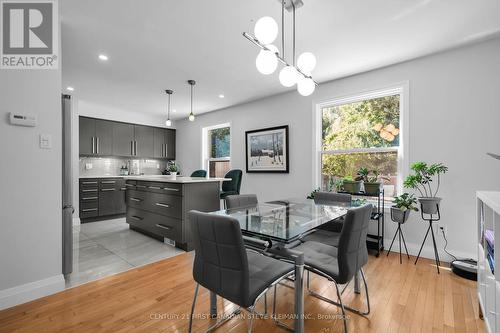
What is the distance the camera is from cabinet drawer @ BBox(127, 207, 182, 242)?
10.2 feet

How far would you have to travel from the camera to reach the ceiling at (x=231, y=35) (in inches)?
78.7

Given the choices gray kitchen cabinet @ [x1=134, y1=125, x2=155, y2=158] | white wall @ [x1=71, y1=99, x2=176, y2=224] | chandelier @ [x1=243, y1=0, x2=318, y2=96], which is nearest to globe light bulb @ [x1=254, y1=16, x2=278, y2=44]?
chandelier @ [x1=243, y1=0, x2=318, y2=96]

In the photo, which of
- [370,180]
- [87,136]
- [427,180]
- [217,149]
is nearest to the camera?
[427,180]

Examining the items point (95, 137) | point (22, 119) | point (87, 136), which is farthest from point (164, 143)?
point (22, 119)

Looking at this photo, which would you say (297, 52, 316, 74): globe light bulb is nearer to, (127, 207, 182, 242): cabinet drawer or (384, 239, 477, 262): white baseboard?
(127, 207, 182, 242): cabinet drawer

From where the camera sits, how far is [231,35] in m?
2.43

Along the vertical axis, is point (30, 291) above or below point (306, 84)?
below

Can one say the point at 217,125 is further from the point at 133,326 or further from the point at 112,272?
the point at 133,326

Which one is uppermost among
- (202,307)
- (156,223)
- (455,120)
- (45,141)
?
(455,120)

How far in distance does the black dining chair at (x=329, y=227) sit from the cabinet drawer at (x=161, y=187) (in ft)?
5.76

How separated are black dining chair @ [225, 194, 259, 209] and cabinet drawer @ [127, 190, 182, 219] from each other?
3.66 ft

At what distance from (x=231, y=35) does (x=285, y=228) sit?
2058 millimetres

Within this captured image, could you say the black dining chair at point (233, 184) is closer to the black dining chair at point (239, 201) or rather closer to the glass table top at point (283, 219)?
the black dining chair at point (239, 201)

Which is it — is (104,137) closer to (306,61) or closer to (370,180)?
(306,61)
